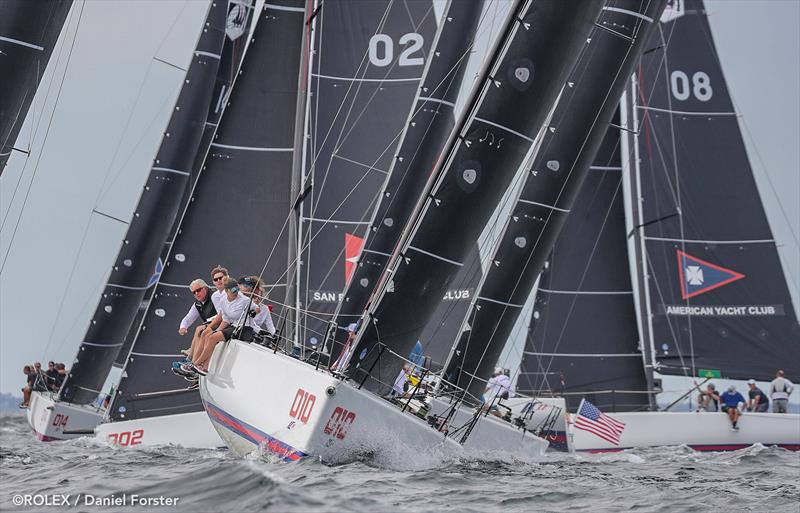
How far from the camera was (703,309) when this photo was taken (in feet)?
71.8

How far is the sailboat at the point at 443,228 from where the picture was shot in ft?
33.3

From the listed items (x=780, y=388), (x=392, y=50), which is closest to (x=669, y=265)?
(x=780, y=388)

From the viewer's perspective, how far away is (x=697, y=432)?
1902cm

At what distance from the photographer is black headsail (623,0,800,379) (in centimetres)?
2147

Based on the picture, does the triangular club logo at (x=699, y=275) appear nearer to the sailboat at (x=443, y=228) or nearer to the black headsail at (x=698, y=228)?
the black headsail at (x=698, y=228)

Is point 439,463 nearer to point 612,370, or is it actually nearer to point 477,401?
point 477,401

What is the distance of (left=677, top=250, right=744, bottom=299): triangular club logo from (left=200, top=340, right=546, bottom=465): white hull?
12.7 meters

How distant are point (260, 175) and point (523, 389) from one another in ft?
24.8

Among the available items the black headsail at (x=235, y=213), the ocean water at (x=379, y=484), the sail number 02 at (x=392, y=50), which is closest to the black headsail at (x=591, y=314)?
the sail number 02 at (x=392, y=50)

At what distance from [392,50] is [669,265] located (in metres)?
7.37

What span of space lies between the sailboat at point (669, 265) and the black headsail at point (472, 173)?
1043 centimetres

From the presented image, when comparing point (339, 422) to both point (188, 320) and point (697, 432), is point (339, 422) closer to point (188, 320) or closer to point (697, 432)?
point (188, 320)

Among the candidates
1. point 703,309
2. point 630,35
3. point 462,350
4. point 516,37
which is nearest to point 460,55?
point 630,35

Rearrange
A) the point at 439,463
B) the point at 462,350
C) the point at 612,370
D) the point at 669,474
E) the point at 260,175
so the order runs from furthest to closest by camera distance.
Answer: the point at 612,370 < the point at 260,175 < the point at 462,350 < the point at 669,474 < the point at 439,463
